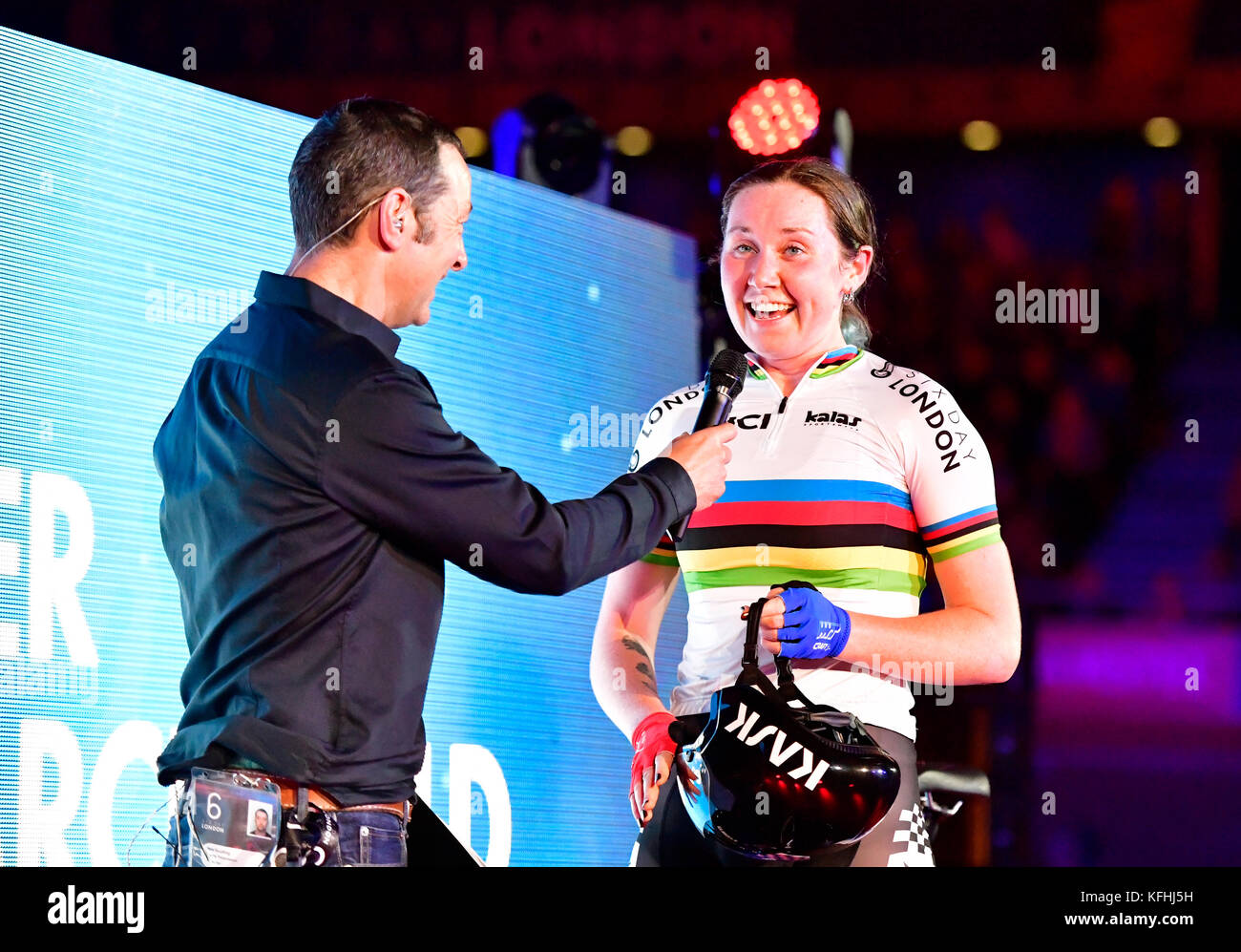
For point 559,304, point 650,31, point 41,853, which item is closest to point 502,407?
point 559,304

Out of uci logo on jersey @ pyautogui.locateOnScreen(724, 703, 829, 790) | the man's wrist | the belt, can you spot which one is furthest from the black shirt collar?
uci logo on jersey @ pyautogui.locateOnScreen(724, 703, 829, 790)

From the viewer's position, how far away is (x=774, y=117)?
9.95 feet

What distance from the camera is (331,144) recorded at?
1735 mm

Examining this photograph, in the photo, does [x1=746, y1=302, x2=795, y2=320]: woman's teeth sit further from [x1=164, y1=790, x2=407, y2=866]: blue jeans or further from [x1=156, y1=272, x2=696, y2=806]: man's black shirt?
[x1=164, y1=790, x2=407, y2=866]: blue jeans

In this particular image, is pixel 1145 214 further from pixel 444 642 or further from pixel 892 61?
pixel 444 642

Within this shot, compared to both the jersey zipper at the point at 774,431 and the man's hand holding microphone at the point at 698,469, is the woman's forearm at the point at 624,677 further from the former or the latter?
the jersey zipper at the point at 774,431

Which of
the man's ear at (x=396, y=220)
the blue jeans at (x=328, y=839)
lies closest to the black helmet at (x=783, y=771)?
the blue jeans at (x=328, y=839)

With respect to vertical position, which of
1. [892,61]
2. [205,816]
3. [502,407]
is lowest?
[205,816]

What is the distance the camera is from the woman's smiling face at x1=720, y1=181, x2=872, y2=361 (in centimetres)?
194

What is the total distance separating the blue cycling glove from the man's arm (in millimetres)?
197

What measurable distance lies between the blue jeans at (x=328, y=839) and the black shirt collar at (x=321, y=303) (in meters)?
0.52

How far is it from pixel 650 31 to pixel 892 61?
38.0 inches

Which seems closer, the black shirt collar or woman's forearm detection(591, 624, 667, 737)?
the black shirt collar
